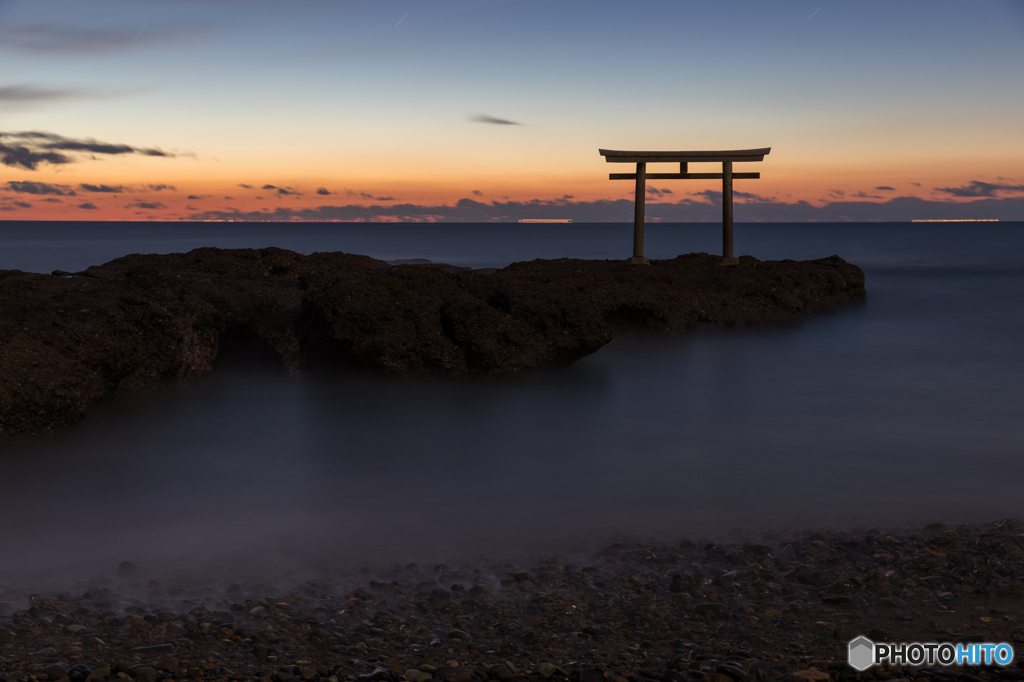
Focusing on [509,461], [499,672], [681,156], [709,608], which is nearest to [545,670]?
[499,672]

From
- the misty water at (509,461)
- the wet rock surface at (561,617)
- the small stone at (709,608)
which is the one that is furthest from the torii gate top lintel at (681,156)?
the small stone at (709,608)

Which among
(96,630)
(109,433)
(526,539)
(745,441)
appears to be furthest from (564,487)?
(109,433)

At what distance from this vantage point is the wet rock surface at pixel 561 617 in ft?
10.7

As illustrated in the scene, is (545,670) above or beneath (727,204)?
beneath

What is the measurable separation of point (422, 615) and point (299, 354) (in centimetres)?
589

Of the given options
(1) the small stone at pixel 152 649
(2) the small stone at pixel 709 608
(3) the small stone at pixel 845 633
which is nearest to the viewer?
(1) the small stone at pixel 152 649

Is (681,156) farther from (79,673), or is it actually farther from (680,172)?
(79,673)

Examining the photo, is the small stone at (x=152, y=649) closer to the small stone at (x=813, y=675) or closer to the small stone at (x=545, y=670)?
the small stone at (x=545, y=670)

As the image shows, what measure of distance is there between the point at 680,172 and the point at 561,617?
47.7 feet

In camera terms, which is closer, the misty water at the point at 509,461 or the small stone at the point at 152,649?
the small stone at the point at 152,649

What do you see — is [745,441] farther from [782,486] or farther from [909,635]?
[909,635]

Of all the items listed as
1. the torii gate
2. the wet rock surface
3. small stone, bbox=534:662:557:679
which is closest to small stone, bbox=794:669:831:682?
the wet rock surface

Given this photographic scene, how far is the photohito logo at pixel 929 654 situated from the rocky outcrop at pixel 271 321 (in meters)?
5.94

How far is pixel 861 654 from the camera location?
134 inches
